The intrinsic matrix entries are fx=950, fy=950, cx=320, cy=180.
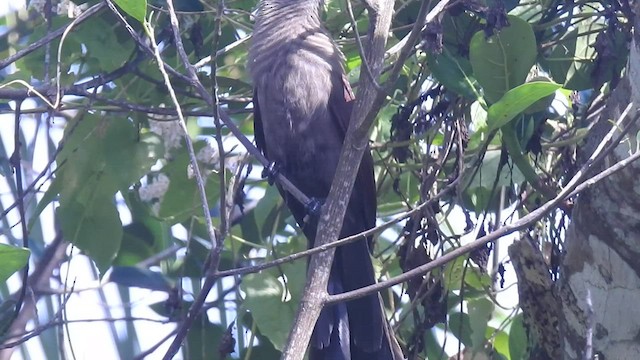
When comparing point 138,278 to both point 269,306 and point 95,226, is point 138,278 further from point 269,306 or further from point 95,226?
point 269,306

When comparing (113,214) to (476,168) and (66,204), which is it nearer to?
(66,204)

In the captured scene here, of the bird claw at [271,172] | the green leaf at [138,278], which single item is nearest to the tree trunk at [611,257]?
the bird claw at [271,172]

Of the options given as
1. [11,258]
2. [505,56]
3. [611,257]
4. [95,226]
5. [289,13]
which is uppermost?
[289,13]

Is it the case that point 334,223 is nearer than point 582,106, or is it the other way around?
point 334,223

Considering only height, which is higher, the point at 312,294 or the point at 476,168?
the point at 476,168

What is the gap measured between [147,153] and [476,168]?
986 mm

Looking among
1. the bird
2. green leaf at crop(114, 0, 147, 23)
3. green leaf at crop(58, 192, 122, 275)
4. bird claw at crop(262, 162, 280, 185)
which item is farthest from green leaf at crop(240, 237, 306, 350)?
green leaf at crop(114, 0, 147, 23)

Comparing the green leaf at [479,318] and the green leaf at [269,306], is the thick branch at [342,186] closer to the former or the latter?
the green leaf at [269,306]

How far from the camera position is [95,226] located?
2.89 meters

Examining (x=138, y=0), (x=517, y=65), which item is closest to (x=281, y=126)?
(x=517, y=65)

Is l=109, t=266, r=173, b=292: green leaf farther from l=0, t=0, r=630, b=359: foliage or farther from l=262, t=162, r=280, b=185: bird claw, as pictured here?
l=262, t=162, r=280, b=185: bird claw

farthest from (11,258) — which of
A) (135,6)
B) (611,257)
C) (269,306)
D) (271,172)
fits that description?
(611,257)

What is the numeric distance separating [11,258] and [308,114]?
1.26m

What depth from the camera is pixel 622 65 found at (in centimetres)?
260
